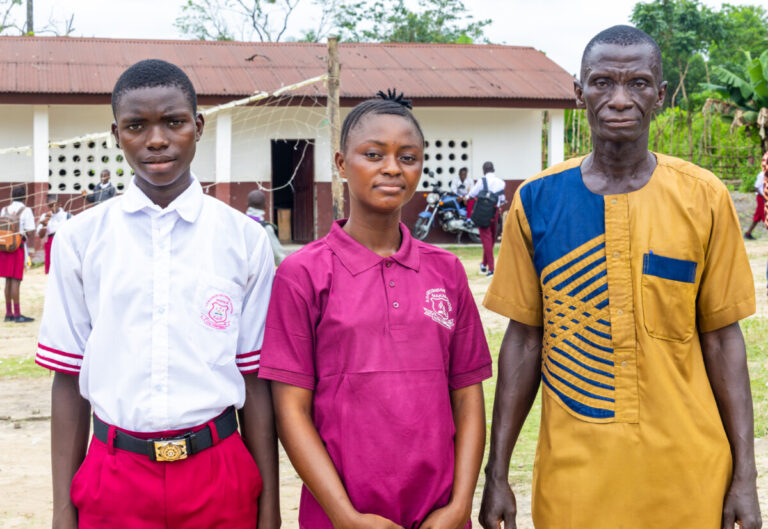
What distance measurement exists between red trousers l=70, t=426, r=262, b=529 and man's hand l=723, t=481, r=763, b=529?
1.21 metres

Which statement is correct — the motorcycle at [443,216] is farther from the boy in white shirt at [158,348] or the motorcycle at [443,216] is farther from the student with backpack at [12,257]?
the boy in white shirt at [158,348]

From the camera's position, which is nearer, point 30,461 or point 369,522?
point 369,522

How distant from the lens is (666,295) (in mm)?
2133

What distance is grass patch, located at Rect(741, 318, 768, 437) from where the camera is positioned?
17.3ft

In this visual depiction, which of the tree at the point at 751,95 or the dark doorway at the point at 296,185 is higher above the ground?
the tree at the point at 751,95

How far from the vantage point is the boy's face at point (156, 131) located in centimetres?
222

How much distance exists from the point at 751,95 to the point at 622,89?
57.3 ft

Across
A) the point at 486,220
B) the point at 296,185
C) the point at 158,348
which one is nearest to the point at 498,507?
the point at 158,348

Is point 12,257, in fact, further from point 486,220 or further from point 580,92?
point 580,92

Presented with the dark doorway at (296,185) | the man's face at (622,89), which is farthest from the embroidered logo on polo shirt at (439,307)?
the dark doorway at (296,185)

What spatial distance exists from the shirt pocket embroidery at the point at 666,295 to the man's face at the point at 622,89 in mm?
326

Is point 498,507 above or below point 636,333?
below

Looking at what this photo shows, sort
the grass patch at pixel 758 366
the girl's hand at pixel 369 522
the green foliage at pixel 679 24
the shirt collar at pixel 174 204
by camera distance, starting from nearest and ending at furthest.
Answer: the girl's hand at pixel 369 522 → the shirt collar at pixel 174 204 → the grass patch at pixel 758 366 → the green foliage at pixel 679 24

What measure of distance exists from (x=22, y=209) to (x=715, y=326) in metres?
9.21
